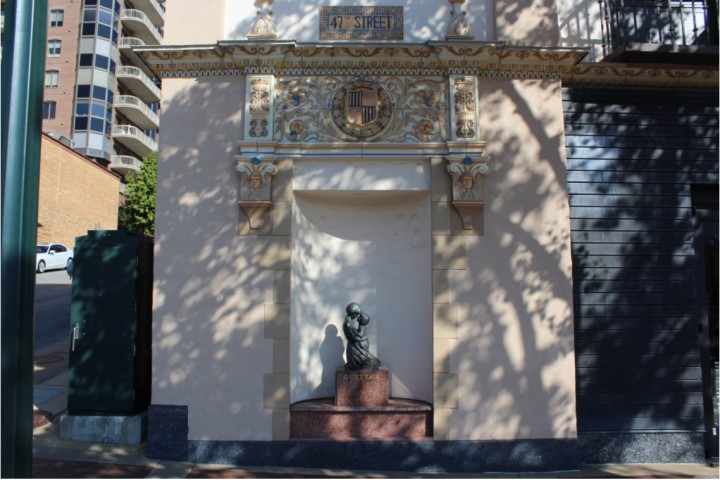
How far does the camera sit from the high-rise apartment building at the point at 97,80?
131 feet

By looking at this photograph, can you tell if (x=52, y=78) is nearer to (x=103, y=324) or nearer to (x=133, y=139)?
(x=133, y=139)

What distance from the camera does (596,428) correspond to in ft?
22.7

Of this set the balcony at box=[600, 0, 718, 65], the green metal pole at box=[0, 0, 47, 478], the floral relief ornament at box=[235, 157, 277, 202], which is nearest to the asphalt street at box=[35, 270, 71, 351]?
the floral relief ornament at box=[235, 157, 277, 202]

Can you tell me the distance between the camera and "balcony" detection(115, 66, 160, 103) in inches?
1646

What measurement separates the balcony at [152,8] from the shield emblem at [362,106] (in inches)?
1766

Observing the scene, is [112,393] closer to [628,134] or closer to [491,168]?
[491,168]

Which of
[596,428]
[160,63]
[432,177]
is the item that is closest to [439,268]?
[432,177]

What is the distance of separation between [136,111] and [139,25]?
718cm

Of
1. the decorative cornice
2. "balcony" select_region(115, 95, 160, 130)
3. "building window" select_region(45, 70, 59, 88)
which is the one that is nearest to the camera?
the decorative cornice

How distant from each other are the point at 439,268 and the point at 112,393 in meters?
4.58

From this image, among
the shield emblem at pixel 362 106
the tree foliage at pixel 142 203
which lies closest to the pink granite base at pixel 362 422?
the shield emblem at pixel 362 106

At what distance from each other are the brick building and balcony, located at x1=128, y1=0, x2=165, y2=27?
1657cm

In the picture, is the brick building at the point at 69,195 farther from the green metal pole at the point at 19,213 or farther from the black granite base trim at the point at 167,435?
the green metal pole at the point at 19,213

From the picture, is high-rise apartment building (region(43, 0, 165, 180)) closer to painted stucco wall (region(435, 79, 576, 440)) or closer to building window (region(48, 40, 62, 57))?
building window (region(48, 40, 62, 57))
